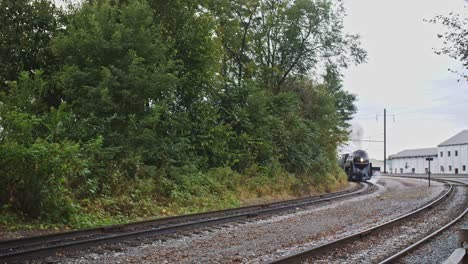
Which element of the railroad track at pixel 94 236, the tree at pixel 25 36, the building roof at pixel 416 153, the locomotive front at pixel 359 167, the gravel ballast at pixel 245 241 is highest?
the tree at pixel 25 36

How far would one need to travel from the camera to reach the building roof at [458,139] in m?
78.1

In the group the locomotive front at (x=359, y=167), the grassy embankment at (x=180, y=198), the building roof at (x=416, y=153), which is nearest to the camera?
the grassy embankment at (x=180, y=198)

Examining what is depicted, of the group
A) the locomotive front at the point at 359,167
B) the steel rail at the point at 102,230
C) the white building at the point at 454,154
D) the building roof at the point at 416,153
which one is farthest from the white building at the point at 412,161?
the steel rail at the point at 102,230

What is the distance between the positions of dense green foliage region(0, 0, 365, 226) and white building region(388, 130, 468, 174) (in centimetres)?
5059

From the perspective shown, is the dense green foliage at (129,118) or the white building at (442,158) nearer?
the dense green foliage at (129,118)

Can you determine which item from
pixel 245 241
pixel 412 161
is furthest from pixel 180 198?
pixel 412 161

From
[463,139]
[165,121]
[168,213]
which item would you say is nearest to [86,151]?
[168,213]

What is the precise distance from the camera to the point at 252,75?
3106 centimetres

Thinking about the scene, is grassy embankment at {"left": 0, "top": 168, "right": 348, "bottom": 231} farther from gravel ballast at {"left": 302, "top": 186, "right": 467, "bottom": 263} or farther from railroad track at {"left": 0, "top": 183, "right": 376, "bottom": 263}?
gravel ballast at {"left": 302, "top": 186, "right": 467, "bottom": 263}

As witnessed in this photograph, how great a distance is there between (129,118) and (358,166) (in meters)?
30.9

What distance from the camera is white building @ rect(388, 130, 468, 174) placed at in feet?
254

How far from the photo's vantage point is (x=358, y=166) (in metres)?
42.8

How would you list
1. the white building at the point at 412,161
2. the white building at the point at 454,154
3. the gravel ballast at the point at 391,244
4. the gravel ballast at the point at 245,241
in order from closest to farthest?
the gravel ballast at the point at 245,241 → the gravel ballast at the point at 391,244 → the white building at the point at 454,154 → the white building at the point at 412,161

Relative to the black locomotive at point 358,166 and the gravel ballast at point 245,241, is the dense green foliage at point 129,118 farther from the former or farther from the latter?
the black locomotive at point 358,166
